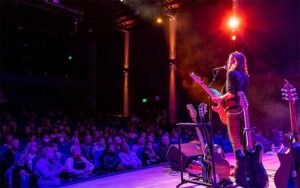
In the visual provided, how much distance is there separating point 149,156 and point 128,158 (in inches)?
30.6

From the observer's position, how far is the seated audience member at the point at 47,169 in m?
5.43

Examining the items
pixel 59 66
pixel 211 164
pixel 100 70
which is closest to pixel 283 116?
pixel 211 164

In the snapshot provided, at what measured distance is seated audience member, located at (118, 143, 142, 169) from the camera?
6852 mm

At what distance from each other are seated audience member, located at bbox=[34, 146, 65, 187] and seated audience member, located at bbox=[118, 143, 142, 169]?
1407 millimetres

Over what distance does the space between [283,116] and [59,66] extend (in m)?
12.4

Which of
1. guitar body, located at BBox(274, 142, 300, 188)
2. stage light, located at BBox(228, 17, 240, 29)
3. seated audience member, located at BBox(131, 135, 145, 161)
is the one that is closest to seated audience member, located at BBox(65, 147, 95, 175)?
seated audience member, located at BBox(131, 135, 145, 161)

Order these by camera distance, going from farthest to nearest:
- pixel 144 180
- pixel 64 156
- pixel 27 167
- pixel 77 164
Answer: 1. pixel 64 156
2. pixel 77 164
3. pixel 27 167
4. pixel 144 180

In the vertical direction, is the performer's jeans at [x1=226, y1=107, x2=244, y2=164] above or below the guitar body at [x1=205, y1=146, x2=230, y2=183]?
above

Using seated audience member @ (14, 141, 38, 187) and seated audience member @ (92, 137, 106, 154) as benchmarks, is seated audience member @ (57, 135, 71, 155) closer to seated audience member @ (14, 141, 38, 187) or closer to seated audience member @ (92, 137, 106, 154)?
seated audience member @ (92, 137, 106, 154)

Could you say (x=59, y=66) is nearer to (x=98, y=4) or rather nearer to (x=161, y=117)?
(x=98, y=4)

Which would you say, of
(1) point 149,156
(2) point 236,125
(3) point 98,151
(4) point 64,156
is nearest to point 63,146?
(4) point 64,156

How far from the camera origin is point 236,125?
3502 mm

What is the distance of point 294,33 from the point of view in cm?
994

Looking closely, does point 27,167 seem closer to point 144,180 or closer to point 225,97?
point 144,180
